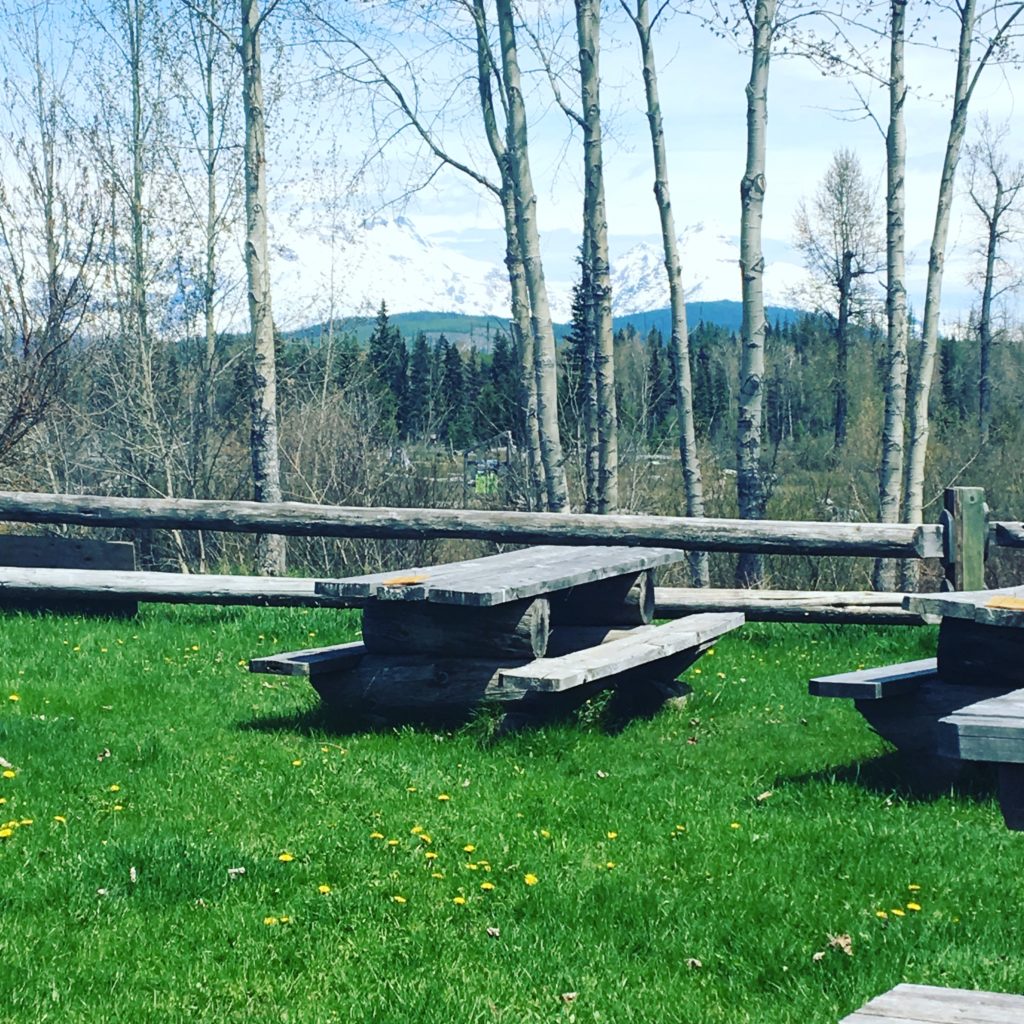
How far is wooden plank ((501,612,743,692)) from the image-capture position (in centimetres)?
664

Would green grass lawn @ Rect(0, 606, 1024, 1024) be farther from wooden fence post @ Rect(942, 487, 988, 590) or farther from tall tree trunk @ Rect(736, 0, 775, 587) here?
tall tree trunk @ Rect(736, 0, 775, 587)

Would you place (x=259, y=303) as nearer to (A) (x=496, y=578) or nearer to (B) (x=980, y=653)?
(A) (x=496, y=578)

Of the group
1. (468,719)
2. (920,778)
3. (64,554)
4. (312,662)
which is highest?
(64,554)

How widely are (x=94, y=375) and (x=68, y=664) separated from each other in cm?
1512

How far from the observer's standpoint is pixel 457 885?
15.9 ft

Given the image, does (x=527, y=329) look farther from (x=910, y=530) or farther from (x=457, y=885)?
(x=457, y=885)

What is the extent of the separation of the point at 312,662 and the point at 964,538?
203 inches

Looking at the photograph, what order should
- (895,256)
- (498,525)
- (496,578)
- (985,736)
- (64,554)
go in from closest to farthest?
(985,736), (496,578), (498,525), (64,554), (895,256)

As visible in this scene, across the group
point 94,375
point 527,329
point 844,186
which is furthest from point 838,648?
point 844,186

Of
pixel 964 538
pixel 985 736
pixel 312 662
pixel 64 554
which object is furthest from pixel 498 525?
pixel 985 736

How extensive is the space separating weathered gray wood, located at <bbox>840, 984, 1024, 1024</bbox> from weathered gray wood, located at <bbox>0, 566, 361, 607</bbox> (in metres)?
7.95

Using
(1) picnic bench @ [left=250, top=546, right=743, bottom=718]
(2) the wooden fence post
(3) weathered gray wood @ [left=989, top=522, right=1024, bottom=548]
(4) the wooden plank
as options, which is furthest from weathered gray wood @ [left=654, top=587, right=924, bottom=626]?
(1) picnic bench @ [left=250, top=546, right=743, bottom=718]

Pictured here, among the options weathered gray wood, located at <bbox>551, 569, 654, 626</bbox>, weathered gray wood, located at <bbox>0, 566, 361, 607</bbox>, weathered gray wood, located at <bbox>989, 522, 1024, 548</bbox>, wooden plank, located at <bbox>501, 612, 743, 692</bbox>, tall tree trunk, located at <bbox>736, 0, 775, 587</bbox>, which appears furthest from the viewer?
tall tree trunk, located at <bbox>736, 0, 775, 587</bbox>

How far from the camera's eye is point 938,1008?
2.53 meters
